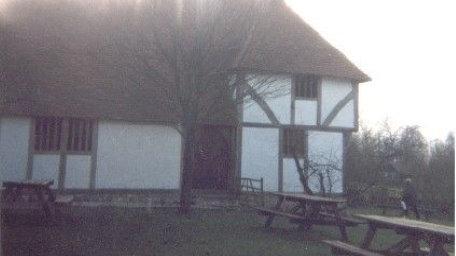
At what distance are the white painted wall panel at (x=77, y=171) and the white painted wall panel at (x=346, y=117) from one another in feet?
28.2

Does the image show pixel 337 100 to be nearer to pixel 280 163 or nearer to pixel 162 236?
pixel 280 163

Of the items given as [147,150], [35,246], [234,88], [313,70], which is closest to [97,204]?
[147,150]

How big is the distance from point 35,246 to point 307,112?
11814 millimetres

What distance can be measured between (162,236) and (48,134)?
24.1ft

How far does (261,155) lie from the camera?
17.3 metres

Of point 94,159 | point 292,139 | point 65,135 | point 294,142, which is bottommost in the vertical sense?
point 94,159

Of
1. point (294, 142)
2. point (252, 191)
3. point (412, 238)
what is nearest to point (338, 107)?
point (294, 142)

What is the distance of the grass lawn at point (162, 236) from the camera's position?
→ 7988 millimetres

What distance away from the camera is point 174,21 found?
40.8 feet

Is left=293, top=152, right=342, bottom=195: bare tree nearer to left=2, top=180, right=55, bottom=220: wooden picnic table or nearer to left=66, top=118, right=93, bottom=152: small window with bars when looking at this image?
left=66, top=118, right=93, bottom=152: small window with bars

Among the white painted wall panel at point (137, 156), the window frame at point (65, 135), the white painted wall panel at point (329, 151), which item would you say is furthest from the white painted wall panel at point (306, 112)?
the window frame at point (65, 135)

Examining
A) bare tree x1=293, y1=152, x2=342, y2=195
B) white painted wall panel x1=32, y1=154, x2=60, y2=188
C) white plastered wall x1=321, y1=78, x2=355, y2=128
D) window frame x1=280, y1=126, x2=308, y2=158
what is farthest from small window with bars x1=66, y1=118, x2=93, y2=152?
white plastered wall x1=321, y1=78, x2=355, y2=128

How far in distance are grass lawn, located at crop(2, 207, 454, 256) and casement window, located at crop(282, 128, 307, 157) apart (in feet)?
16.3

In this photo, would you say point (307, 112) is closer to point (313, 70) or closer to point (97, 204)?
point (313, 70)
